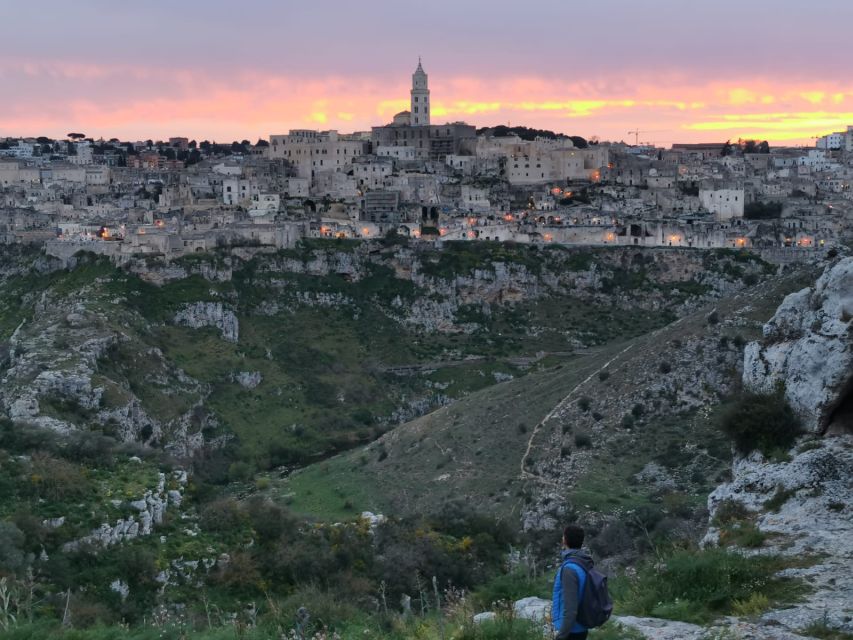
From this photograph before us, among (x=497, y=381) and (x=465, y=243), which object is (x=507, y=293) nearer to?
(x=465, y=243)

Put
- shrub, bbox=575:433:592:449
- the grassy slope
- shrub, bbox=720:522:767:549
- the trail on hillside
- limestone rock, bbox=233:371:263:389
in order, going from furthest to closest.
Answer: limestone rock, bbox=233:371:263:389
the grassy slope
the trail on hillside
shrub, bbox=575:433:592:449
shrub, bbox=720:522:767:549

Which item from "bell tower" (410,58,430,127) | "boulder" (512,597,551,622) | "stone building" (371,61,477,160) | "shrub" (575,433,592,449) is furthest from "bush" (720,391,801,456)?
"bell tower" (410,58,430,127)

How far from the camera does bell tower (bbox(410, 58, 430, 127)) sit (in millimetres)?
103812

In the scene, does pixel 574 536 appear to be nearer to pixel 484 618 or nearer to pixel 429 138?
pixel 484 618

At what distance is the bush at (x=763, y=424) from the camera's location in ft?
50.1

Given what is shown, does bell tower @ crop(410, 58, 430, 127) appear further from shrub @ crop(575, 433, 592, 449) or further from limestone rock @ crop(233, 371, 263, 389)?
shrub @ crop(575, 433, 592, 449)

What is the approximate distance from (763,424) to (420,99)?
3611 inches

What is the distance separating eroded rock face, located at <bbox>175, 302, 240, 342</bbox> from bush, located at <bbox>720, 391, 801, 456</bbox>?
152 ft

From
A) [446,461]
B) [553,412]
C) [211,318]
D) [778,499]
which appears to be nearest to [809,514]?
[778,499]

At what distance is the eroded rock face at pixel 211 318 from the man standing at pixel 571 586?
5177 centimetres

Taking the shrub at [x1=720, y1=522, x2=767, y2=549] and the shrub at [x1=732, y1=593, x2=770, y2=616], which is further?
the shrub at [x1=720, y1=522, x2=767, y2=549]

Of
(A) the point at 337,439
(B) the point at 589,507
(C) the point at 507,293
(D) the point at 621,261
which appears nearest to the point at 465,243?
(C) the point at 507,293

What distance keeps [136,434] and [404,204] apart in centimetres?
3407

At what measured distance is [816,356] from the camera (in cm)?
1503
